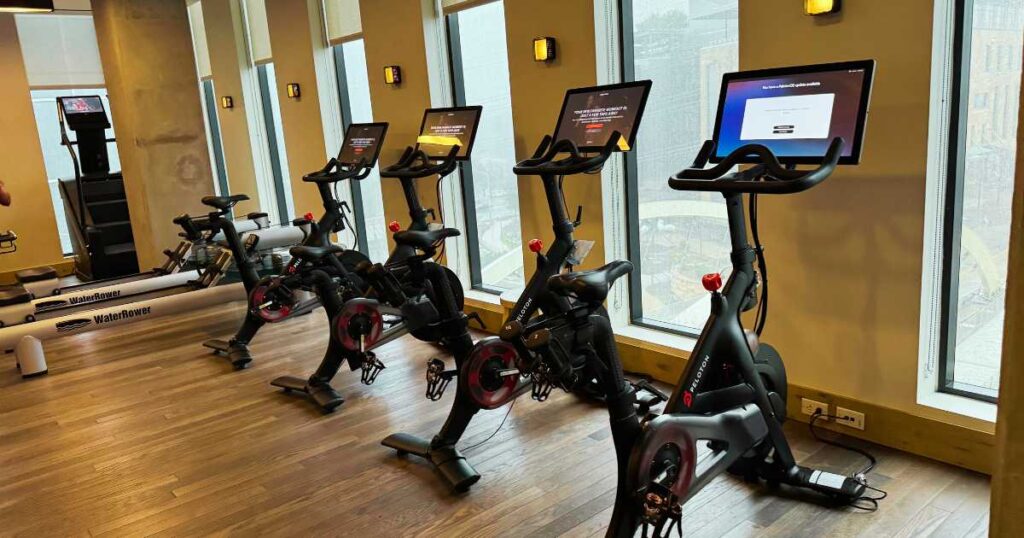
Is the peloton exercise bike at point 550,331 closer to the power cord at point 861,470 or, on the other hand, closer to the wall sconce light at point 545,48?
the wall sconce light at point 545,48

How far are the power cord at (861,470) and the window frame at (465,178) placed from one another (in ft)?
9.10

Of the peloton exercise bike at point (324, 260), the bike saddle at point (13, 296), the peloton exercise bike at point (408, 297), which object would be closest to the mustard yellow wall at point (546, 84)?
the peloton exercise bike at point (408, 297)

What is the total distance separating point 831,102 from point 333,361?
3054 millimetres

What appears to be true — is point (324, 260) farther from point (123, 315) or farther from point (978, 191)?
point (978, 191)

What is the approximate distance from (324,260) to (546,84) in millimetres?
1781

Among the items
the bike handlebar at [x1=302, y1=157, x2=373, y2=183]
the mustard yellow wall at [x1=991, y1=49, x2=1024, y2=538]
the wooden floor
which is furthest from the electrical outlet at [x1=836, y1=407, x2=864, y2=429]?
the bike handlebar at [x1=302, y1=157, x2=373, y2=183]

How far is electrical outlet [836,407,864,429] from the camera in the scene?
329cm

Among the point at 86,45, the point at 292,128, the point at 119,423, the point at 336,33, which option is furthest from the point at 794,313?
the point at 86,45

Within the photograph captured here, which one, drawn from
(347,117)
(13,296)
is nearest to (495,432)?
(13,296)

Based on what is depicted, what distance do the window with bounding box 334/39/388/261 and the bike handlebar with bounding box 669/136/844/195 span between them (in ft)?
14.8

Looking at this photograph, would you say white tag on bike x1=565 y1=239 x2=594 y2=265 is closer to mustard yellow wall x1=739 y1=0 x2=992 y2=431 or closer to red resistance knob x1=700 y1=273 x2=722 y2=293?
mustard yellow wall x1=739 y1=0 x2=992 y2=431

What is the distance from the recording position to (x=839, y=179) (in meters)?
3.19

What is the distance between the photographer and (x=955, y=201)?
9.85 feet

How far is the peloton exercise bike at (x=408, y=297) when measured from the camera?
12.0 ft
